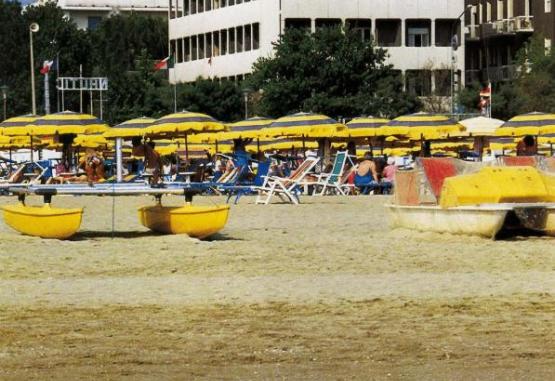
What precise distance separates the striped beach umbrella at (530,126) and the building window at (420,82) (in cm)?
5339

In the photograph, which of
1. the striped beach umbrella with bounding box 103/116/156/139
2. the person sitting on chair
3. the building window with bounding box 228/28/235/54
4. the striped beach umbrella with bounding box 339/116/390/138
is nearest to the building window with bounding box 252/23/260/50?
the building window with bounding box 228/28/235/54

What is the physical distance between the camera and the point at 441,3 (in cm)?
10506

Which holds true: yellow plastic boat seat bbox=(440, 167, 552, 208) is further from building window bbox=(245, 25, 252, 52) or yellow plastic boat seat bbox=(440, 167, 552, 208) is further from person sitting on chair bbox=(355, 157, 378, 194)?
building window bbox=(245, 25, 252, 52)

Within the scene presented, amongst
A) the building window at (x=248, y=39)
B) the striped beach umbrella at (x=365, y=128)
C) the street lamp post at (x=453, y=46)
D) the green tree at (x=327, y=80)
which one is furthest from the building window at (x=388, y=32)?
the striped beach umbrella at (x=365, y=128)

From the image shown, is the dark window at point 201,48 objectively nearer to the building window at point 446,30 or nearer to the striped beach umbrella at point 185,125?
the building window at point 446,30

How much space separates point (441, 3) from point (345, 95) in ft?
75.0

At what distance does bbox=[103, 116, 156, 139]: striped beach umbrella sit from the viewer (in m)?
49.7

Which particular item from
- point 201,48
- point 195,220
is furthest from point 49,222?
point 201,48

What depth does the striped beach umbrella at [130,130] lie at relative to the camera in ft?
163

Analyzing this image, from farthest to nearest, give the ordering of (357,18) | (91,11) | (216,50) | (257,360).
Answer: (91,11) → (216,50) → (357,18) → (257,360)

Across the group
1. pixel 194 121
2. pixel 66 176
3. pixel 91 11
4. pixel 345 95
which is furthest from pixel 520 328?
pixel 91 11

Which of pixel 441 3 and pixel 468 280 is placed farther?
pixel 441 3

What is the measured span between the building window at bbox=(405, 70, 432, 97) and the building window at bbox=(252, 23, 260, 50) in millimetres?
9068

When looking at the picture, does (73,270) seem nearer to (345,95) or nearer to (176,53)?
(345,95)
